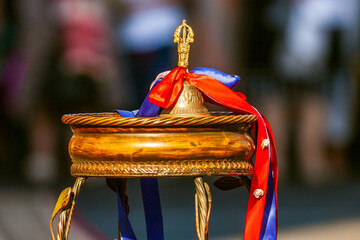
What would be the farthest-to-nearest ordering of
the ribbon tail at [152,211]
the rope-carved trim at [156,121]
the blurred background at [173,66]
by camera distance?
the blurred background at [173,66] → the ribbon tail at [152,211] → the rope-carved trim at [156,121]

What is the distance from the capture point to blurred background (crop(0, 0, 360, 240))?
7.23m

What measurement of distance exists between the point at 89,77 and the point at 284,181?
204 cm

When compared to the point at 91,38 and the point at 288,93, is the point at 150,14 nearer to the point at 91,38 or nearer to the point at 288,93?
the point at 91,38

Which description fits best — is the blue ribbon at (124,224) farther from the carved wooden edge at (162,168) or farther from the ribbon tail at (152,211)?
the carved wooden edge at (162,168)

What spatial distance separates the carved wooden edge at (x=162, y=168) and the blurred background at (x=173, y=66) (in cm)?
381

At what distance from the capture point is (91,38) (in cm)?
727

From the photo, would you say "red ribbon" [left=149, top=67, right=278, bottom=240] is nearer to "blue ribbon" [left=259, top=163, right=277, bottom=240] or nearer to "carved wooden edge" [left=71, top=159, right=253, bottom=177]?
"blue ribbon" [left=259, top=163, right=277, bottom=240]

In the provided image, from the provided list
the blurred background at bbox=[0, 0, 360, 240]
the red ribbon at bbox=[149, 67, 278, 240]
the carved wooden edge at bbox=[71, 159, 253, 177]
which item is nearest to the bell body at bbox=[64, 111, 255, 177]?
the carved wooden edge at bbox=[71, 159, 253, 177]

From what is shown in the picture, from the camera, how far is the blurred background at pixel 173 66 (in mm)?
7230

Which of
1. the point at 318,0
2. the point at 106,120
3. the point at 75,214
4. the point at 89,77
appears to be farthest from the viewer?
the point at 318,0

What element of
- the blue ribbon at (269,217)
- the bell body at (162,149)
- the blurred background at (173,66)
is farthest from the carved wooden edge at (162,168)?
the blurred background at (173,66)

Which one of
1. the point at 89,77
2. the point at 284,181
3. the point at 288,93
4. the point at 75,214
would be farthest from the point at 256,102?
the point at 75,214

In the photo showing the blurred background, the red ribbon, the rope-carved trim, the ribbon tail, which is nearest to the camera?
the rope-carved trim

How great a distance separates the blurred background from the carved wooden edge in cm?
381
